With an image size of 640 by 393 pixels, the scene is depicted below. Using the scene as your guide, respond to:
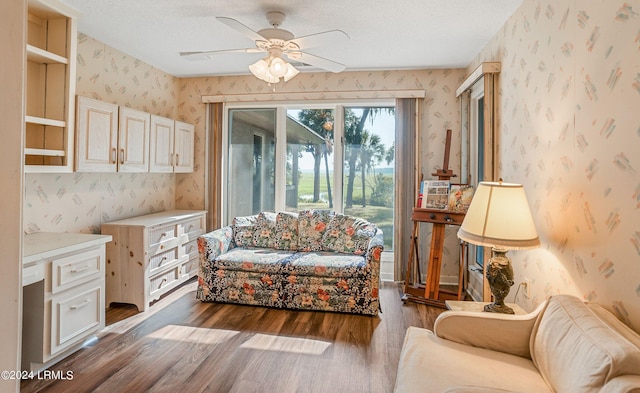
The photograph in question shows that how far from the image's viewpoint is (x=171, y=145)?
14.1 feet

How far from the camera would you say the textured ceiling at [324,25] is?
273 centimetres

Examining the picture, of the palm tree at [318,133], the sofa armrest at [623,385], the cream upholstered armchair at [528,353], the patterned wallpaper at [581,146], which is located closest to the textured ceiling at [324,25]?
the patterned wallpaper at [581,146]

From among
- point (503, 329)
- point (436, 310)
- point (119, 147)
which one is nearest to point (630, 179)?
point (503, 329)

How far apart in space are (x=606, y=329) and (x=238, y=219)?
3541 mm

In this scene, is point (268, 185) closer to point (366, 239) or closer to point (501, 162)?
point (366, 239)

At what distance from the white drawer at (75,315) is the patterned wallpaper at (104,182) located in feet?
2.59

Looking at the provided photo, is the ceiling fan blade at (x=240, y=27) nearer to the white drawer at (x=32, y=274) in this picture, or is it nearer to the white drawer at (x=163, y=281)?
the white drawer at (x=32, y=274)

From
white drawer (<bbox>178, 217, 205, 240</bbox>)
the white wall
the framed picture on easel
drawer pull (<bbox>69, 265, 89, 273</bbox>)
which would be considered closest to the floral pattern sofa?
white drawer (<bbox>178, 217, 205, 240</bbox>)

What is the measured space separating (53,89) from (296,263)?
2456 mm

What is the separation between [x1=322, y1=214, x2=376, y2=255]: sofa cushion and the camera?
12.7 feet

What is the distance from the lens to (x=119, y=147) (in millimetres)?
3441

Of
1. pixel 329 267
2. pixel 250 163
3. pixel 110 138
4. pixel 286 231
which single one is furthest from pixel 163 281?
pixel 250 163

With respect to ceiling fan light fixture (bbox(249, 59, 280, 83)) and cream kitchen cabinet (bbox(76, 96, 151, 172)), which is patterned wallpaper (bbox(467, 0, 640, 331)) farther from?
cream kitchen cabinet (bbox(76, 96, 151, 172))

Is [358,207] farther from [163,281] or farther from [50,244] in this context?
[50,244]
